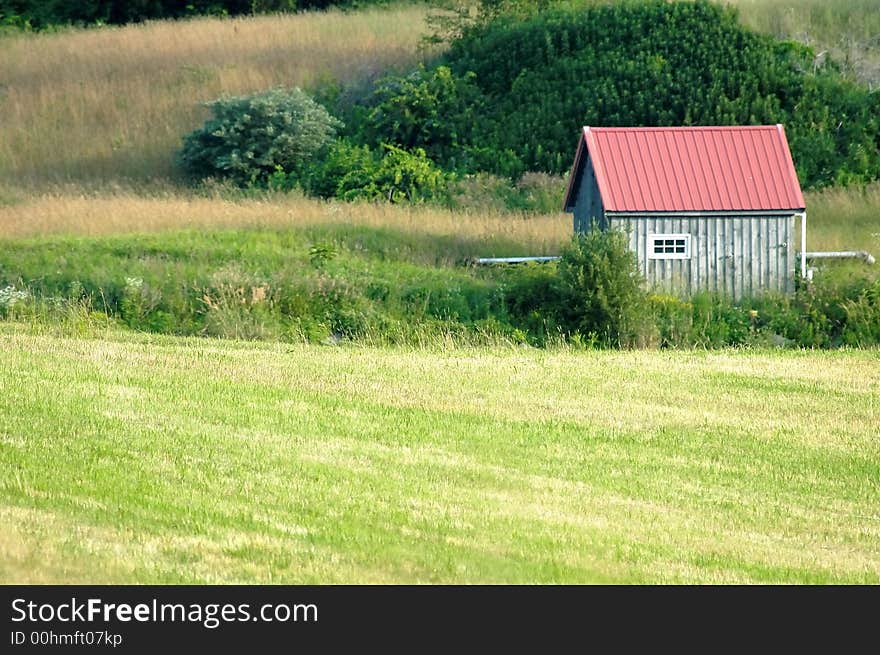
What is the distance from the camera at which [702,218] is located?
27.3 meters

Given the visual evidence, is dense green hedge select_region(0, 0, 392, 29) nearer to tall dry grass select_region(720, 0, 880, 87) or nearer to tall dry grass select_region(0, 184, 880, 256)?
tall dry grass select_region(720, 0, 880, 87)

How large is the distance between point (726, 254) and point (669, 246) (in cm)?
111

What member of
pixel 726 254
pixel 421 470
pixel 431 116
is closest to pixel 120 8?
pixel 431 116

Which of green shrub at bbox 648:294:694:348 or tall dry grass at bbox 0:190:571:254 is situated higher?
tall dry grass at bbox 0:190:571:254

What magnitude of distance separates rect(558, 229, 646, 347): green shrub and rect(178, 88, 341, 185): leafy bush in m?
15.3

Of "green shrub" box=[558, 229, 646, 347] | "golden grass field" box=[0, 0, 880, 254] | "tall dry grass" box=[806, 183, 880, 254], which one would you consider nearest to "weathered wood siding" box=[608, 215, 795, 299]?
"green shrub" box=[558, 229, 646, 347]

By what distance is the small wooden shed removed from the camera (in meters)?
27.1

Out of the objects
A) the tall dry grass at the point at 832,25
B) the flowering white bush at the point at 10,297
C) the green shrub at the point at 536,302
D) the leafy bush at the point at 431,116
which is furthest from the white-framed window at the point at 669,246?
the tall dry grass at the point at 832,25

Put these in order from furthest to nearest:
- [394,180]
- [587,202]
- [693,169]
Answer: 1. [394,180]
2. [587,202]
3. [693,169]

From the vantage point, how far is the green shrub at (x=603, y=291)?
2409 centimetres

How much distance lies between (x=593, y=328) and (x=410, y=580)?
50.7 ft

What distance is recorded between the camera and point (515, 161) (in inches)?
1522

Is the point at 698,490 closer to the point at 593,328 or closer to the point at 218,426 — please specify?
the point at 218,426

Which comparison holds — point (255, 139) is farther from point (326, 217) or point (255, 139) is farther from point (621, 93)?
point (621, 93)
